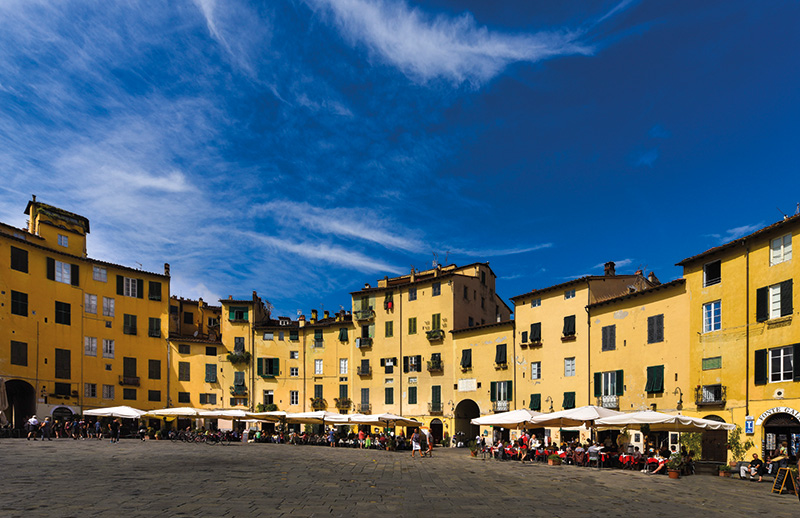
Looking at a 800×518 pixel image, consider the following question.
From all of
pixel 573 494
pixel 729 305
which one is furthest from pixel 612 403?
pixel 573 494

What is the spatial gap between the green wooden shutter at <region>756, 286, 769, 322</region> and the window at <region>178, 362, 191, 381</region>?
52.5 metres

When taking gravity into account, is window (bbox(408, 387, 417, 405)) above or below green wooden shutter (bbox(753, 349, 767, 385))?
below

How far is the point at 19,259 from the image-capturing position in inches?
2035

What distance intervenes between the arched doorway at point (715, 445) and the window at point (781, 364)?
4015mm

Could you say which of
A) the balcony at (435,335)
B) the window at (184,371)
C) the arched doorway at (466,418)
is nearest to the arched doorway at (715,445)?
the arched doorway at (466,418)

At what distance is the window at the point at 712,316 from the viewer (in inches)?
1337

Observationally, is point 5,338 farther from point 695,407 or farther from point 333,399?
point 695,407

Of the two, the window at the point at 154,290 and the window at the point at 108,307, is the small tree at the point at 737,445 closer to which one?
the window at the point at 108,307

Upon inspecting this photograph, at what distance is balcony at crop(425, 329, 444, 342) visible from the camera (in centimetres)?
5825

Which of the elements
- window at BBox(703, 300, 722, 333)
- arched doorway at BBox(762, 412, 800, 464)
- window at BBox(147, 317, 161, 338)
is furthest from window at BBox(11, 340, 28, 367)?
arched doorway at BBox(762, 412, 800, 464)

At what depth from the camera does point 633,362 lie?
40.1m

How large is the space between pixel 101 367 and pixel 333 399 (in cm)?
2198

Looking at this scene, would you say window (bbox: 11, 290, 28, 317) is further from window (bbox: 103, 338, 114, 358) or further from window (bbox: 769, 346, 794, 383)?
window (bbox: 769, 346, 794, 383)

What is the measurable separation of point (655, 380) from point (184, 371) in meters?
46.1
